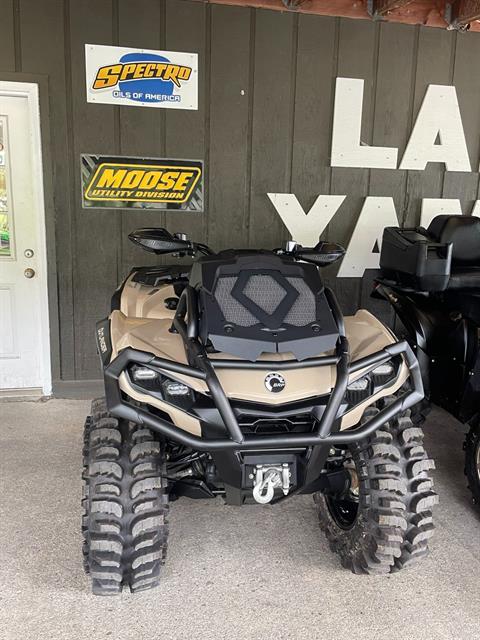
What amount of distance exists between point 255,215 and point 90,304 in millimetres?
1392

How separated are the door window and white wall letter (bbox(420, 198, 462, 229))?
3118 mm

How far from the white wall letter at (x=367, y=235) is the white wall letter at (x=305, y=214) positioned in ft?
0.75

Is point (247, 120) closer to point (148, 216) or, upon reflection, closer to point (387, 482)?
point (148, 216)

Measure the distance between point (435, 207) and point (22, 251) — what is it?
317cm

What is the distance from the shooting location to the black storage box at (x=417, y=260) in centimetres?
285

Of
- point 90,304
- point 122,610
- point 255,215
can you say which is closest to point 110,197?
point 90,304

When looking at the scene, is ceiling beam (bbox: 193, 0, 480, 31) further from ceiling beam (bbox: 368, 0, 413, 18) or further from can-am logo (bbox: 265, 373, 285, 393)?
can-am logo (bbox: 265, 373, 285, 393)

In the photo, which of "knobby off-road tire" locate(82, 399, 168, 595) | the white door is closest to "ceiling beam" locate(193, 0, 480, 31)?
the white door

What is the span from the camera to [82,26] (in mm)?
3727

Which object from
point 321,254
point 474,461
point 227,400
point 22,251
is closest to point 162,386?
point 227,400

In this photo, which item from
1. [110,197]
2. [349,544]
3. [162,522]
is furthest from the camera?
[110,197]

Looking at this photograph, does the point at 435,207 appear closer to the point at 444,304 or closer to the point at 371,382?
the point at 444,304

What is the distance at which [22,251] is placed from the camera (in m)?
4.02

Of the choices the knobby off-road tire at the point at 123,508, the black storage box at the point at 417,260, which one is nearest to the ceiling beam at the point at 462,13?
the black storage box at the point at 417,260
